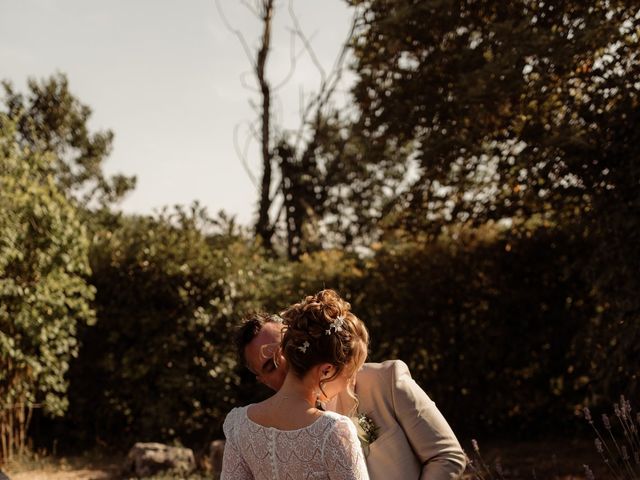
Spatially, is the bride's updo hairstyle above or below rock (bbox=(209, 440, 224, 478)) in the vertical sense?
above

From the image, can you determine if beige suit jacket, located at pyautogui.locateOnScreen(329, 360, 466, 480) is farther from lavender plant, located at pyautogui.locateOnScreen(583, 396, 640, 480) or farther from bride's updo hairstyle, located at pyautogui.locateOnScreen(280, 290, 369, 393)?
lavender plant, located at pyautogui.locateOnScreen(583, 396, 640, 480)

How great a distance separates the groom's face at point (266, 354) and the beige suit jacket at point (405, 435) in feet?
1.37

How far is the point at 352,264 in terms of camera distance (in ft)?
35.3

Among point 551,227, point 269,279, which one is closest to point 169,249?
point 269,279

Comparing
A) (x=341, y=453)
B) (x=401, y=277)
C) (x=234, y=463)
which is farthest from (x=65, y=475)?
(x=341, y=453)

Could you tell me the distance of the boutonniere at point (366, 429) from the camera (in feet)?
10.1

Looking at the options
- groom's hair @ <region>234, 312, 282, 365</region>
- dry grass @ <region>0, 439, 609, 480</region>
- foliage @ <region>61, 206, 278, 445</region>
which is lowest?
dry grass @ <region>0, 439, 609, 480</region>

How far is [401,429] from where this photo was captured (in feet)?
10.3

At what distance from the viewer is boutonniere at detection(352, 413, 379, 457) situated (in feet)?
10.1

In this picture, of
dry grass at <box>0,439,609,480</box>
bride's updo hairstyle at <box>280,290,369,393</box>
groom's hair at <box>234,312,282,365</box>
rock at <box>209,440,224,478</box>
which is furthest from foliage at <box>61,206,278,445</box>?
bride's updo hairstyle at <box>280,290,369,393</box>

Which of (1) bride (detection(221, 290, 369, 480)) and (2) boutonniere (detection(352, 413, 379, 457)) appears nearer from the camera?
(1) bride (detection(221, 290, 369, 480))

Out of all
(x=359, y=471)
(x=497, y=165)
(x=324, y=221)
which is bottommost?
(x=359, y=471)

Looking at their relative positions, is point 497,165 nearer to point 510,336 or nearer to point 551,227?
point 551,227

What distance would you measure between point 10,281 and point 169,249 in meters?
2.26
